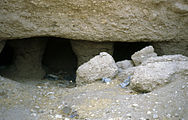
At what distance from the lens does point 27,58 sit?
4004 millimetres

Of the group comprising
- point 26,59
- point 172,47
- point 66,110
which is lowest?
point 26,59

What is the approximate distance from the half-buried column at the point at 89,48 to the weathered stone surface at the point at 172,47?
727 millimetres

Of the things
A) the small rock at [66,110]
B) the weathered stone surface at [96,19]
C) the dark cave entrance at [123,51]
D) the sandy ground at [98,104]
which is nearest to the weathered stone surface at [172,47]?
the weathered stone surface at [96,19]

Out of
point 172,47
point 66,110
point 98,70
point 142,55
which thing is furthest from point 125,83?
point 172,47

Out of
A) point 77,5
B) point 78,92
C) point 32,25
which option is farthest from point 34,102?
point 77,5

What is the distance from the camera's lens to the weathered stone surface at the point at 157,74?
230 cm

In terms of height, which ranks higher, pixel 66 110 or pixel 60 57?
pixel 66 110

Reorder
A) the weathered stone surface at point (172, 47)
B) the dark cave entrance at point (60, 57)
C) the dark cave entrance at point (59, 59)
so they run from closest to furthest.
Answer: the weathered stone surface at point (172, 47) → the dark cave entrance at point (60, 57) → the dark cave entrance at point (59, 59)

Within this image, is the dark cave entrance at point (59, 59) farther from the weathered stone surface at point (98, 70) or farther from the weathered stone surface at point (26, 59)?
the weathered stone surface at point (98, 70)

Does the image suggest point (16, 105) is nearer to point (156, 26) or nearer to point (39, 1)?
point (39, 1)

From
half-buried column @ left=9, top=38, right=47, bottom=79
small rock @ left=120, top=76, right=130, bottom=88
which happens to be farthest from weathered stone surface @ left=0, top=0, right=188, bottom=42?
small rock @ left=120, top=76, right=130, bottom=88

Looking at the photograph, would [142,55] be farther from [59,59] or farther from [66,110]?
[59,59]

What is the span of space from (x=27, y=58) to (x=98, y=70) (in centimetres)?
171

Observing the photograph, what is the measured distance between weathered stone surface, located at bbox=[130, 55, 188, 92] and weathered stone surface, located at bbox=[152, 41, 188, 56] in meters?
0.99
